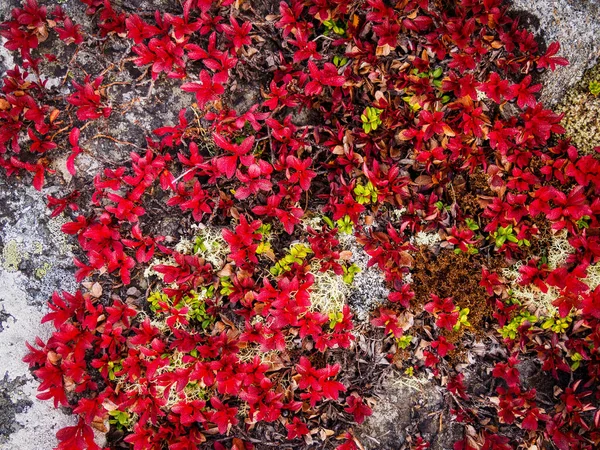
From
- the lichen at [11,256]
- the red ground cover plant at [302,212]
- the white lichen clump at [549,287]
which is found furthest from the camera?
the white lichen clump at [549,287]

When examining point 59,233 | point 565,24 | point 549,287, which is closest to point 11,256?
point 59,233

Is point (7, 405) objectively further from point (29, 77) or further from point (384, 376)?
point (384, 376)

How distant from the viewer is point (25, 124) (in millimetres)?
3730

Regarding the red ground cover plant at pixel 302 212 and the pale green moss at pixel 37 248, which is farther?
the pale green moss at pixel 37 248

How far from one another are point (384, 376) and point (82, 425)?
8.52 ft

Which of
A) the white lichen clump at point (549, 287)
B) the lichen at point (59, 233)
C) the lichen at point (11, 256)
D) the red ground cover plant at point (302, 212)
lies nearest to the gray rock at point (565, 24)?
the red ground cover plant at point (302, 212)

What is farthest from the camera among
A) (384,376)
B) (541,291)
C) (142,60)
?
(384,376)

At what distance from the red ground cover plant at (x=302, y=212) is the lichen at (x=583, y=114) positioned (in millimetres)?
210

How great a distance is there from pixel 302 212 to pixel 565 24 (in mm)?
2773

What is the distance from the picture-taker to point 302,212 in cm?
375

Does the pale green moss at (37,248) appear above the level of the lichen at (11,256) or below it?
above

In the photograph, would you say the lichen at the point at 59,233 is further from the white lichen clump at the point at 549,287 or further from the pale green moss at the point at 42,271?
the white lichen clump at the point at 549,287

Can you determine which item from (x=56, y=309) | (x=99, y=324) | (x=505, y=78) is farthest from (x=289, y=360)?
(x=505, y=78)

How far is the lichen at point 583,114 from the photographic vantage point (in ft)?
13.3
